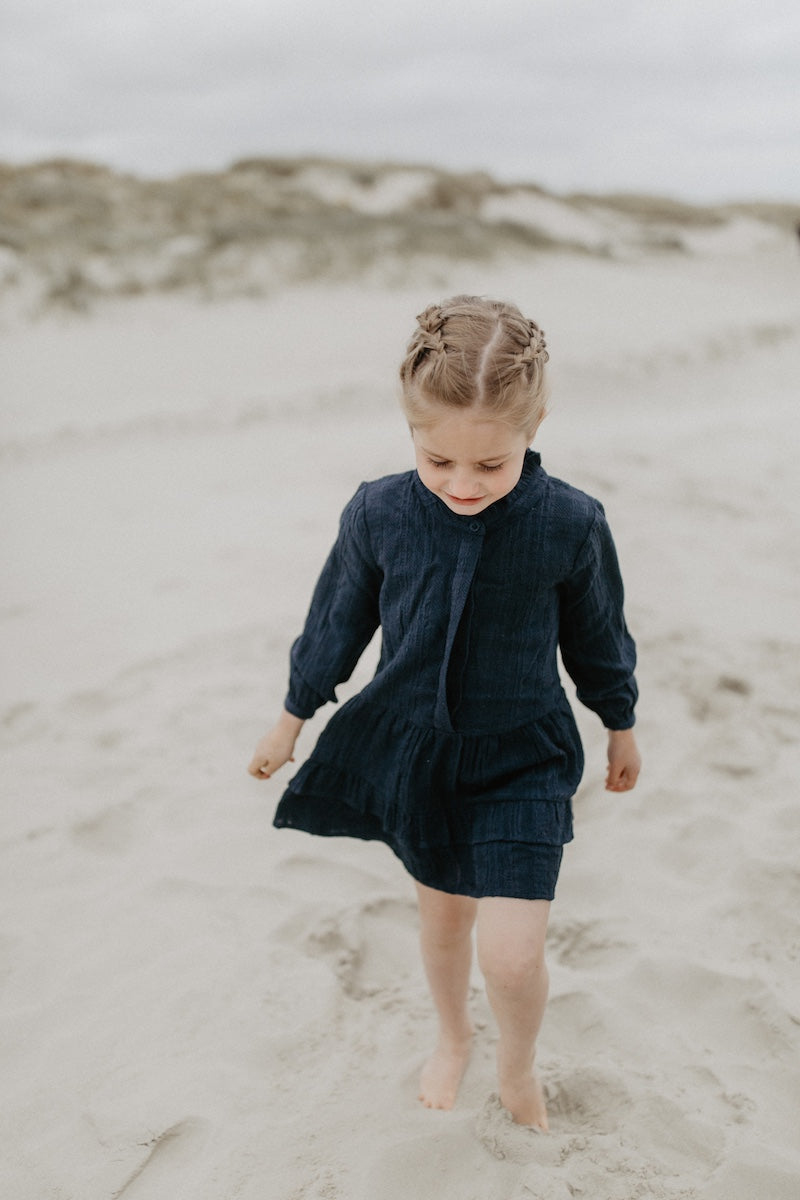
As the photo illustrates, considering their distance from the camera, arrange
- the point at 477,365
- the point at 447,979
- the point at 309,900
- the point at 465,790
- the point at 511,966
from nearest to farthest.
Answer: the point at 477,365, the point at 511,966, the point at 465,790, the point at 447,979, the point at 309,900

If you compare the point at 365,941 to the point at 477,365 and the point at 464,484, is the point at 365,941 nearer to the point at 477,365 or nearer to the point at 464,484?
the point at 464,484

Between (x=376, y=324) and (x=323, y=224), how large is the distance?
12.4 feet

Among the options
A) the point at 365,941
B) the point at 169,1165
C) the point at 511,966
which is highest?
the point at 511,966

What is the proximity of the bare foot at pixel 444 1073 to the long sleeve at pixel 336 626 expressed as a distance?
2.41 ft

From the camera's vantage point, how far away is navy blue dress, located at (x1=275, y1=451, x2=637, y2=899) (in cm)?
174

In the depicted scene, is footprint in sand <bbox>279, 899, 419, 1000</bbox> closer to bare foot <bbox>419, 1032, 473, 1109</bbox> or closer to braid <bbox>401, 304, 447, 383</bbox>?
bare foot <bbox>419, 1032, 473, 1109</bbox>

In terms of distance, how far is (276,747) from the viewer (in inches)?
77.9

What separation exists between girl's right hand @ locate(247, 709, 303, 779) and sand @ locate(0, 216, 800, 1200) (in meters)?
0.62

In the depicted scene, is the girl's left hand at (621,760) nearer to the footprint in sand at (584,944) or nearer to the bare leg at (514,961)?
the bare leg at (514,961)

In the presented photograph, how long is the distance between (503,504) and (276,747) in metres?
0.64

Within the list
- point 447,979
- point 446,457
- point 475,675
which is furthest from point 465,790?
point 446,457

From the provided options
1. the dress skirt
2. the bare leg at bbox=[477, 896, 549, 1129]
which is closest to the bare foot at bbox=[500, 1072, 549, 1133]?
the bare leg at bbox=[477, 896, 549, 1129]

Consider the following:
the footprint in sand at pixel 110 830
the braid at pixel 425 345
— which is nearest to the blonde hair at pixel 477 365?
the braid at pixel 425 345

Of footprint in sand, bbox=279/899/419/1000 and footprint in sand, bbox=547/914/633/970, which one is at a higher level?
footprint in sand, bbox=547/914/633/970
